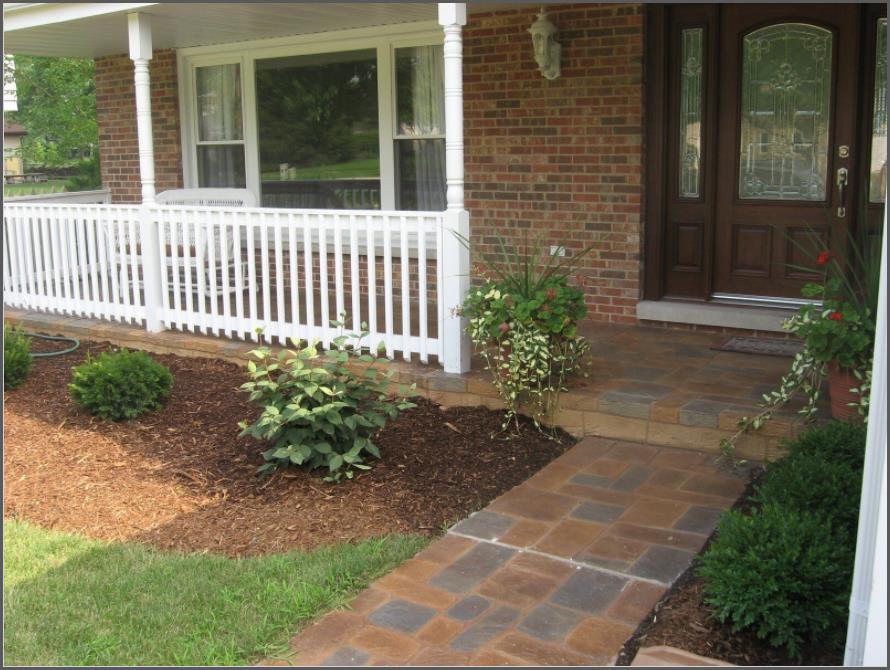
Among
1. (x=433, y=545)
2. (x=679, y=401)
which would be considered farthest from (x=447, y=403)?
(x=433, y=545)

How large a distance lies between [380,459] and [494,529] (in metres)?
1.02

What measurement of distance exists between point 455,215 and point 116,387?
2.35m

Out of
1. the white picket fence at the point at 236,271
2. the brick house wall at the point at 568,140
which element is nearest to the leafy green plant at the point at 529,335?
the white picket fence at the point at 236,271

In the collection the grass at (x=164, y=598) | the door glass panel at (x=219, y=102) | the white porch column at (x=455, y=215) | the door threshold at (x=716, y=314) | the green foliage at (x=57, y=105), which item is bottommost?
the grass at (x=164, y=598)

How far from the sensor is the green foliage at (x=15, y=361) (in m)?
6.35

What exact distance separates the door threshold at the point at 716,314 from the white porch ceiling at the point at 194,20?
2.93m

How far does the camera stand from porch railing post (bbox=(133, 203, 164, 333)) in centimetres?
733

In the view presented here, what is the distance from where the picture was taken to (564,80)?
6977 millimetres

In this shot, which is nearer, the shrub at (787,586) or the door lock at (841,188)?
the shrub at (787,586)

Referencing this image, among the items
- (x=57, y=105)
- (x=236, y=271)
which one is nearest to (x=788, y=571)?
(x=236, y=271)

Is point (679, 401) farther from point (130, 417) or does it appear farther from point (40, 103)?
point (40, 103)

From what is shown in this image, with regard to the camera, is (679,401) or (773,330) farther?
(773,330)

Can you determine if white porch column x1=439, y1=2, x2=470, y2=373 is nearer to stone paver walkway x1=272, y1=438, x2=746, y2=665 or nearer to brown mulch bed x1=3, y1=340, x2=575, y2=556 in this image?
brown mulch bed x1=3, y1=340, x2=575, y2=556

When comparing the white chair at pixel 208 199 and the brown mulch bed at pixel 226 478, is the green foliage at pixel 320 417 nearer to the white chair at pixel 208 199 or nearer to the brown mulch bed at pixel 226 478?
the brown mulch bed at pixel 226 478
